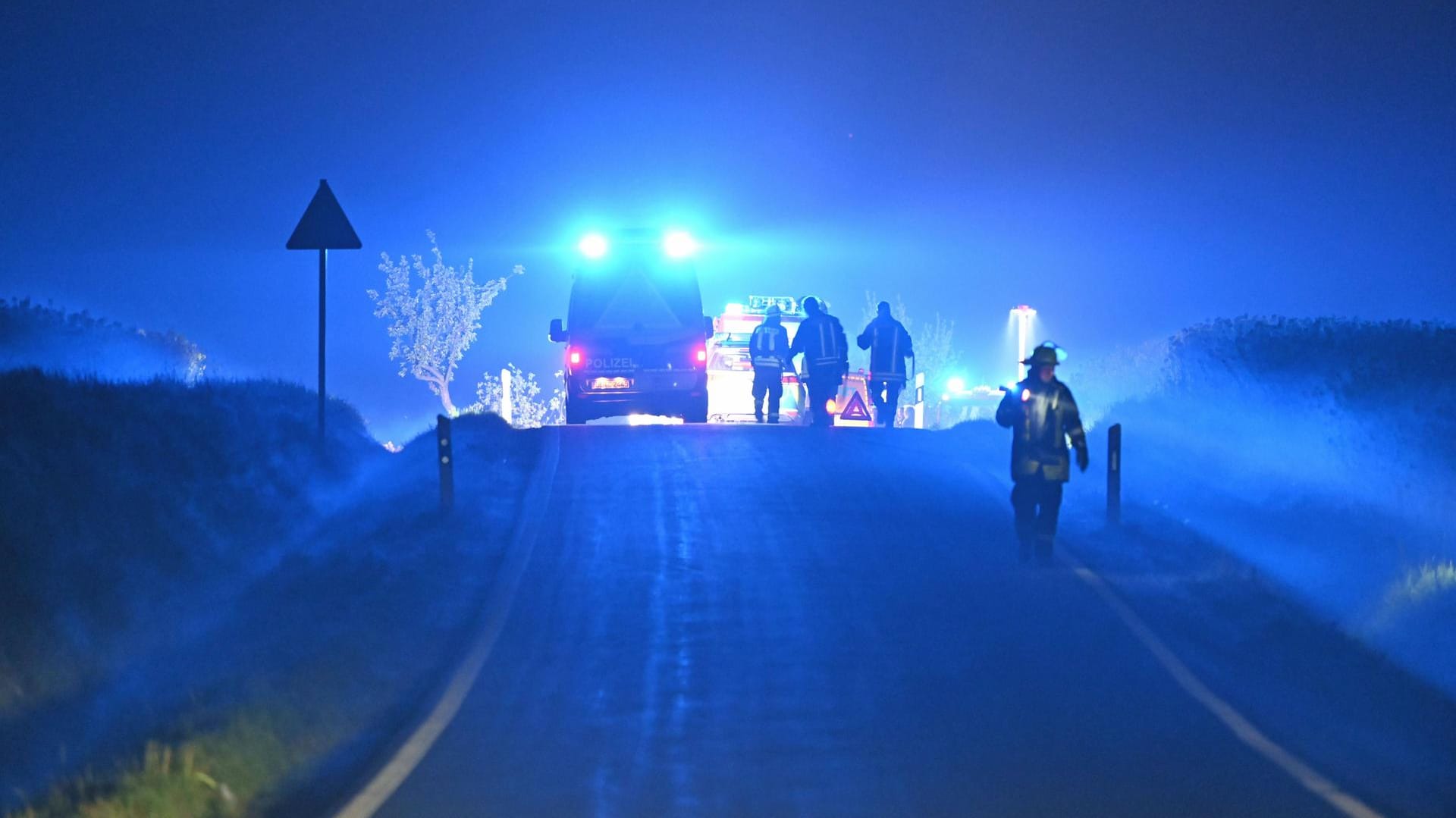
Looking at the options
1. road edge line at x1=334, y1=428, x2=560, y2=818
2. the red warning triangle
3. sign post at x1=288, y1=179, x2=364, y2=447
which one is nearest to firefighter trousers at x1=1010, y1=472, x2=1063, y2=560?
road edge line at x1=334, y1=428, x2=560, y2=818

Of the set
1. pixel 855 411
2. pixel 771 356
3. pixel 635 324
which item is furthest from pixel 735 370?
pixel 635 324

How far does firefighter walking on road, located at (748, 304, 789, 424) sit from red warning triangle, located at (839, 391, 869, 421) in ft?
3.94

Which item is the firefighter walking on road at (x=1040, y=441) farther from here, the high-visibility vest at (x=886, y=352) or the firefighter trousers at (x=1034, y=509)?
the high-visibility vest at (x=886, y=352)

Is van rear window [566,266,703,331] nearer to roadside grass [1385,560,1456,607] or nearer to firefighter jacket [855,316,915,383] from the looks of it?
firefighter jacket [855,316,915,383]

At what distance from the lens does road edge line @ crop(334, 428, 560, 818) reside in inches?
283

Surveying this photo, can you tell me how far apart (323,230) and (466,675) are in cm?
841

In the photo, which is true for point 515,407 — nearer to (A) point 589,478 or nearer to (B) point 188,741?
(A) point 589,478

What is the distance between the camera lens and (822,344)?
79.5 ft

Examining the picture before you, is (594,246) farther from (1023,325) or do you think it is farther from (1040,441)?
(1023,325)

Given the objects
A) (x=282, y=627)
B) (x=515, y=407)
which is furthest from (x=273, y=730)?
(x=515, y=407)

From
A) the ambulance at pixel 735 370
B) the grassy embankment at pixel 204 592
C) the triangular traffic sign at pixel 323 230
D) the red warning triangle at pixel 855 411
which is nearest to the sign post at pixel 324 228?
the triangular traffic sign at pixel 323 230

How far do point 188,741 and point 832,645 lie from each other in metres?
4.51

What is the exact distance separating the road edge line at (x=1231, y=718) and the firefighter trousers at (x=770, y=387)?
1351 cm

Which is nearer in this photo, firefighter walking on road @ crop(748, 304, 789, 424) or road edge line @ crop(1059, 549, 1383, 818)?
road edge line @ crop(1059, 549, 1383, 818)
